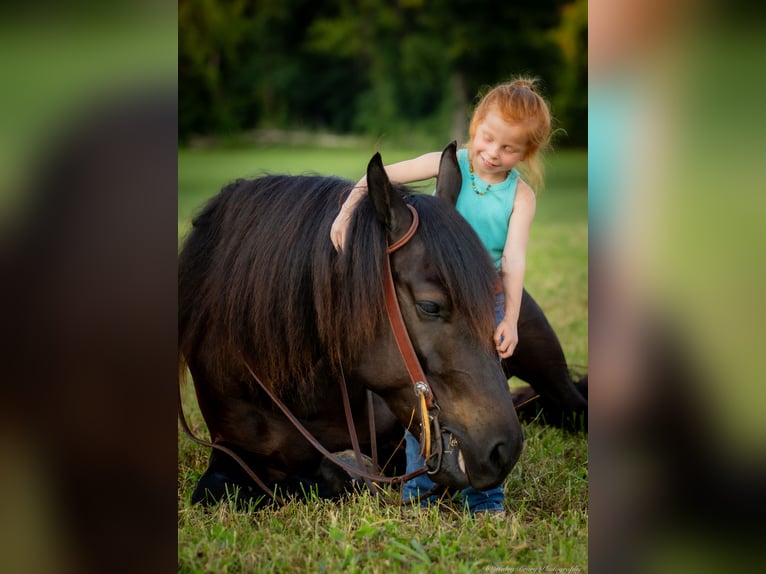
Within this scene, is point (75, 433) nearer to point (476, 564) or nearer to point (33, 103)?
point (33, 103)

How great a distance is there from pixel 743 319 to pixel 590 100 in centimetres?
70

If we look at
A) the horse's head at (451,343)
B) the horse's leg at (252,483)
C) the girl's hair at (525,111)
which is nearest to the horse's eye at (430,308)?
the horse's head at (451,343)

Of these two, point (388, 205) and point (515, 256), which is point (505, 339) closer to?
point (515, 256)

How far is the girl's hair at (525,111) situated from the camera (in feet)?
10.5

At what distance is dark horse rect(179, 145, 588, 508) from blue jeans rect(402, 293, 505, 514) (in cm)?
27

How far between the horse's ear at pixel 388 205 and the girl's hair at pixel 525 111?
2.12 ft

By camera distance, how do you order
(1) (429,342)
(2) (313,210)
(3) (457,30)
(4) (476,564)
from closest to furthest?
(4) (476,564) < (1) (429,342) < (2) (313,210) < (3) (457,30)

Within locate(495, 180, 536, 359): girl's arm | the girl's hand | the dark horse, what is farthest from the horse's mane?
locate(495, 180, 536, 359): girl's arm

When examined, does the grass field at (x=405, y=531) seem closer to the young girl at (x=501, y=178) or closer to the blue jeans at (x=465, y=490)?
the blue jeans at (x=465, y=490)

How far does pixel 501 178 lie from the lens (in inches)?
135

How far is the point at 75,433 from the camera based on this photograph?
2.07 metres

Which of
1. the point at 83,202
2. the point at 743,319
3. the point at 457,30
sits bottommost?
the point at 743,319

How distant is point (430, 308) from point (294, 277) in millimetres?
573

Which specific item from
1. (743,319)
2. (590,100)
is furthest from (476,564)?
(590,100)
